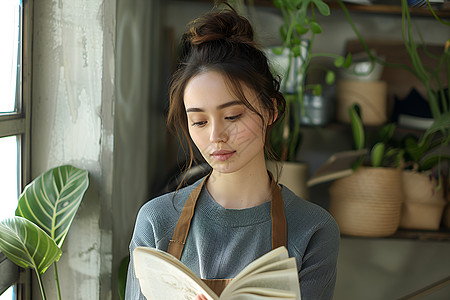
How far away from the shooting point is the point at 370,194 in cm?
172

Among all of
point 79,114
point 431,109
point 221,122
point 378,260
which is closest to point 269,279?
point 221,122

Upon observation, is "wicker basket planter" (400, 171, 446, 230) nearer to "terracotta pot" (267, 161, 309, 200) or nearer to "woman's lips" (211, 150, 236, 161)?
"terracotta pot" (267, 161, 309, 200)

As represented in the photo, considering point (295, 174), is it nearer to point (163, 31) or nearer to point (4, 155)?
point (163, 31)

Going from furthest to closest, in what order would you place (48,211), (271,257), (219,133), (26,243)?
(48,211) → (26,243) → (219,133) → (271,257)

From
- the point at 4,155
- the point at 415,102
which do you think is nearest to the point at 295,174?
the point at 415,102

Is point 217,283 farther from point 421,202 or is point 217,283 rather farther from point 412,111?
point 412,111

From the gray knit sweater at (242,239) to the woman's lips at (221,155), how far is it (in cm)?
13

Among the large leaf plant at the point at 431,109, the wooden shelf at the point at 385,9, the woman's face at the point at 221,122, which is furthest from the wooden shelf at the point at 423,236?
the woman's face at the point at 221,122

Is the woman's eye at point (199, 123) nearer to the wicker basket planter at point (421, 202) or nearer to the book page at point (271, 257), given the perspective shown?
the book page at point (271, 257)

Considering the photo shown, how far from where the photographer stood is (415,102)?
1.94m

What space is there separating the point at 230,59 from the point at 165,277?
0.39 meters

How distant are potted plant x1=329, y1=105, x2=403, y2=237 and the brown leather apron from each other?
902 mm

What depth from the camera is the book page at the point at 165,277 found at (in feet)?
2.30

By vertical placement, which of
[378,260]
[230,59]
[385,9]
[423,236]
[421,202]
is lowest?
[378,260]
